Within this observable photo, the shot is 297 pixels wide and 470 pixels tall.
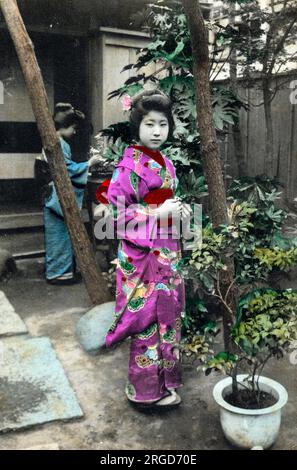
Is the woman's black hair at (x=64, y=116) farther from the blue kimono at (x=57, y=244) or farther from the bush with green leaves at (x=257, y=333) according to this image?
the bush with green leaves at (x=257, y=333)

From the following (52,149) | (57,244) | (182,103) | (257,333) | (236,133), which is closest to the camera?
(257,333)

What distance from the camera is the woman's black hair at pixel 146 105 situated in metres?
3.33

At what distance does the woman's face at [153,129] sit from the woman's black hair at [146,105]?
0.03m

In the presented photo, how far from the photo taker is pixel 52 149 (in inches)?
197

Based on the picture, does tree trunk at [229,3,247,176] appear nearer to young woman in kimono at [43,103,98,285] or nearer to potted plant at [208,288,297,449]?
young woman in kimono at [43,103,98,285]

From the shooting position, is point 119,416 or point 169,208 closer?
point 169,208

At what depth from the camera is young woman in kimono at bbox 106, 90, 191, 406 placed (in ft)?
10.9

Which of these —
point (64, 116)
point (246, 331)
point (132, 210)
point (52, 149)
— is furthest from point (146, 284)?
point (64, 116)

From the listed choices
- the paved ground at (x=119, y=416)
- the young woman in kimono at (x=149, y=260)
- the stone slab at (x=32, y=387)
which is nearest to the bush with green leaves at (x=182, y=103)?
the young woman in kimono at (x=149, y=260)

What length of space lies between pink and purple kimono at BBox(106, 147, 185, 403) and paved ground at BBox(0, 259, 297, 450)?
0.19 meters

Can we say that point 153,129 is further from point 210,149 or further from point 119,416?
point 119,416

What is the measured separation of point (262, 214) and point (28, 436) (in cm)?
261

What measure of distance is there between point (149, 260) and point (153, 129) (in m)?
0.85

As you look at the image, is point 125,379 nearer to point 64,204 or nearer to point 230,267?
point 230,267
